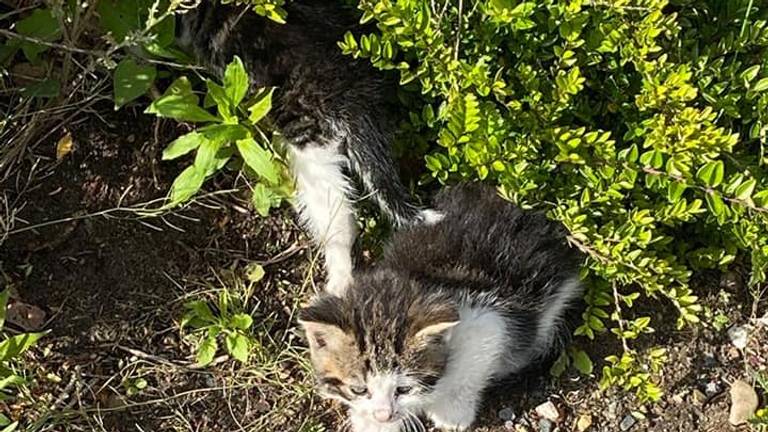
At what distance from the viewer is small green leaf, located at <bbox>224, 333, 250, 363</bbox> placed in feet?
10.1

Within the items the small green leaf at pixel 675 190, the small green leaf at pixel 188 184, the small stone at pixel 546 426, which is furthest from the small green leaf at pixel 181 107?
the small stone at pixel 546 426

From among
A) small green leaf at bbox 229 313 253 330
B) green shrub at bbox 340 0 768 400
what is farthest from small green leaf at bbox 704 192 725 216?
small green leaf at bbox 229 313 253 330

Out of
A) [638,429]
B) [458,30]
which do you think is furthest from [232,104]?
[638,429]

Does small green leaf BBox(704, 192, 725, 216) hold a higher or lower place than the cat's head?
higher

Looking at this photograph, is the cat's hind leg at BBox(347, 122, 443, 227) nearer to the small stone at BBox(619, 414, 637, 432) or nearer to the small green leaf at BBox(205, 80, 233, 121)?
the small green leaf at BBox(205, 80, 233, 121)

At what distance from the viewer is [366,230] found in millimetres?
3287

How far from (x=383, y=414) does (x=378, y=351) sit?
0.57 feet

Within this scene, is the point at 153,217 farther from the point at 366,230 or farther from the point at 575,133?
the point at 575,133

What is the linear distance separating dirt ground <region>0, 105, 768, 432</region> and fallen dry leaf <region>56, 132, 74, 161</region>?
2 centimetres

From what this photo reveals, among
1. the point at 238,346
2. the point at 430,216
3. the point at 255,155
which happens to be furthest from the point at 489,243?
the point at 238,346

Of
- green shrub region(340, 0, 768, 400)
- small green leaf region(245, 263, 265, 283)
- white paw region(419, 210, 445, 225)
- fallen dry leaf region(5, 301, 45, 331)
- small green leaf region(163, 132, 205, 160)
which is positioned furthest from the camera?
small green leaf region(245, 263, 265, 283)

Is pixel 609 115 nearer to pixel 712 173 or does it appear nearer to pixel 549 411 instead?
pixel 712 173

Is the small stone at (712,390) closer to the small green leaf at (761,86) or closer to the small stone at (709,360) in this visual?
the small stone at (709,360)

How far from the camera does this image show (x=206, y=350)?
3141 millimetres
